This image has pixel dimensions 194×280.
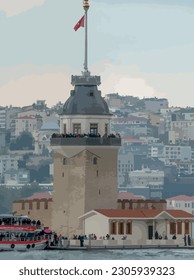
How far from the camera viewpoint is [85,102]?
3435 inches

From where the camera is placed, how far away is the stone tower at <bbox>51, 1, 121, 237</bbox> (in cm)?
8694

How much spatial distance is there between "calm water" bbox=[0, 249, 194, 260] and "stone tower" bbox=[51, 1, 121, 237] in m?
4.84

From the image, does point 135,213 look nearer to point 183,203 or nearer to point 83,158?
point 83,158

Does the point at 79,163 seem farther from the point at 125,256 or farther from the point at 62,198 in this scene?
the point at 125,256

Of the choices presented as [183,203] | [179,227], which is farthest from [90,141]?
[183,203]

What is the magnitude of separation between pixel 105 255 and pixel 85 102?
9790mm

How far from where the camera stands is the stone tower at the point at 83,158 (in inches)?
3423

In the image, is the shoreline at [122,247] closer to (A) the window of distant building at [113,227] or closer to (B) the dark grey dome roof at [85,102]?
(A) the window of distant building at [113,227]

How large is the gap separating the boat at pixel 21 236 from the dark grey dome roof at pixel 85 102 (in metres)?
5.31

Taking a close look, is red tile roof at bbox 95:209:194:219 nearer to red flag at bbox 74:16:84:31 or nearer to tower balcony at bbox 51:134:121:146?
tower balcony at bbox 51:134:121:146

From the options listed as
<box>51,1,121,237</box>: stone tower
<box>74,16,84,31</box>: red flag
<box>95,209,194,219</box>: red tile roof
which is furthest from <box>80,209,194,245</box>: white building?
<box>74,16,84,31</box>: red flag

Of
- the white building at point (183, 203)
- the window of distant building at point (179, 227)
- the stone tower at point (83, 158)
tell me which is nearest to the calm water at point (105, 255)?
the window of distant building at point (179, 227)
